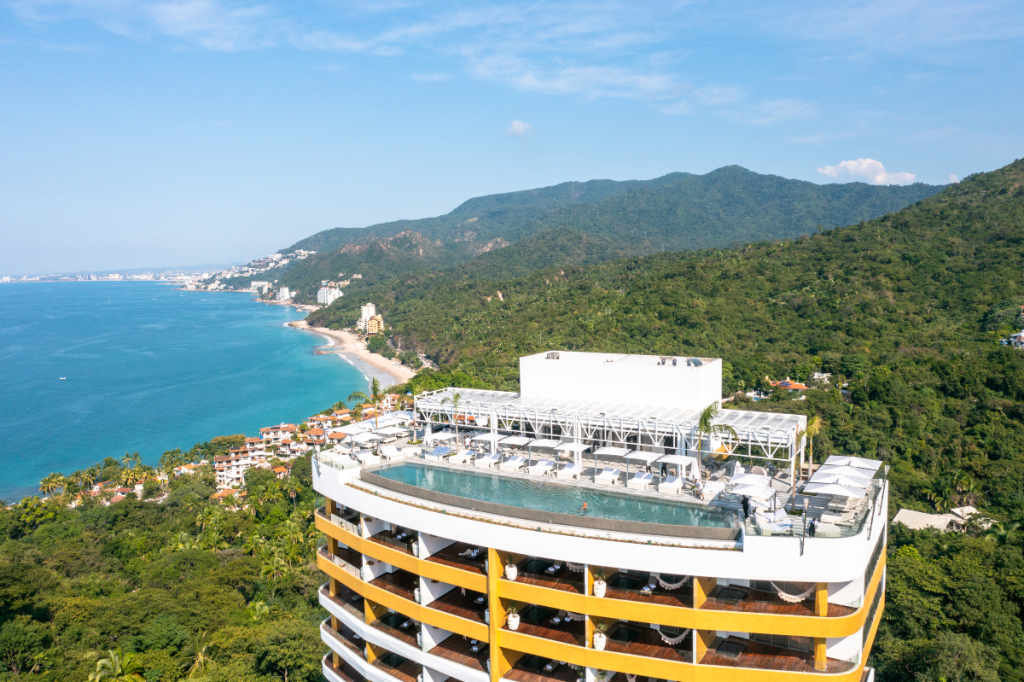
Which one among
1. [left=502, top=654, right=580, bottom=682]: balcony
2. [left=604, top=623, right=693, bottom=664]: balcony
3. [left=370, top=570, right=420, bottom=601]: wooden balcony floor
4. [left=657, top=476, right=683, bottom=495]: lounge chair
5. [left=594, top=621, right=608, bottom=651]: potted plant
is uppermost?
[left=657, top=476, right=683, bottom=495]: lounge chair

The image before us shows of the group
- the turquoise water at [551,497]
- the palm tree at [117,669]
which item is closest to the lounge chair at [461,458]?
the turquoise water at [551,497]

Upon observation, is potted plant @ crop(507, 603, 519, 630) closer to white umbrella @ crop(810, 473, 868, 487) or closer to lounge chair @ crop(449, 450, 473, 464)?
lounge chair @ crop(449, 450, 473, 464)

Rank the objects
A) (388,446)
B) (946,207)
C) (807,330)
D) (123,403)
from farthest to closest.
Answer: (123,403), (946,207), (807,330), (388,446)

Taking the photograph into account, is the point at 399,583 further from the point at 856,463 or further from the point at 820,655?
the point at 856,463

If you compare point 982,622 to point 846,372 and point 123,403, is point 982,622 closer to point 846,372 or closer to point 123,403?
point 846,372

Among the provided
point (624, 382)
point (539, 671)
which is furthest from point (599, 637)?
point (624, 382)

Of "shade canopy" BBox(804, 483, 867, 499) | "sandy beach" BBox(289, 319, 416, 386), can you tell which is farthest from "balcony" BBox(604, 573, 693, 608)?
"sandy beach" BBox(289, 319, 416, 386)

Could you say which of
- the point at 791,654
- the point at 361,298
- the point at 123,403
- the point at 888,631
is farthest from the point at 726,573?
the point at 361,298
